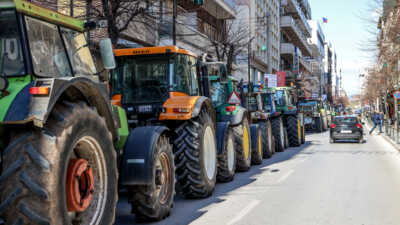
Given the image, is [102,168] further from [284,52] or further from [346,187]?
[284,52]

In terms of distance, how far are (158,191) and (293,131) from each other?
1634cm

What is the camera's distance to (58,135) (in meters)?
4.05

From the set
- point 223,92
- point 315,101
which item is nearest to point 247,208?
point 223,92

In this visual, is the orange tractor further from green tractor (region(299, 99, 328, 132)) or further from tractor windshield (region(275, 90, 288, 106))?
green tractor (region(299, 99, 328, 132))

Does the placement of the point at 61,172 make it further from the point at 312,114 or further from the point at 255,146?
the point at 312,114

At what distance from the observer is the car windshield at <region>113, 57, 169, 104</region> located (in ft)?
28.4

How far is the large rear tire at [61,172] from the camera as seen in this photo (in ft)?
12.4

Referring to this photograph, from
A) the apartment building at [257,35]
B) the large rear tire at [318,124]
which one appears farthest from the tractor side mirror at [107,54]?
the large rear tire at [318,124]

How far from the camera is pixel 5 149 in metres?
3.88

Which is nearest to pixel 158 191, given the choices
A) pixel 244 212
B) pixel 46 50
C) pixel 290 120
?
pixel 244 212

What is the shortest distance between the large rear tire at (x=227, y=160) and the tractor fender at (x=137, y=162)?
153 inches

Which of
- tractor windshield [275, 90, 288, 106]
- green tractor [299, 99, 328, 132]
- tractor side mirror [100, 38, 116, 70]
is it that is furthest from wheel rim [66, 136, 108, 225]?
green tractor [299, 99, 328, 132]

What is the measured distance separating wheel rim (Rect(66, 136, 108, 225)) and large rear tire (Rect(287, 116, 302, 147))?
1785cm

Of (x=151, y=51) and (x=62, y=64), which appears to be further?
(x=151, y=51)
